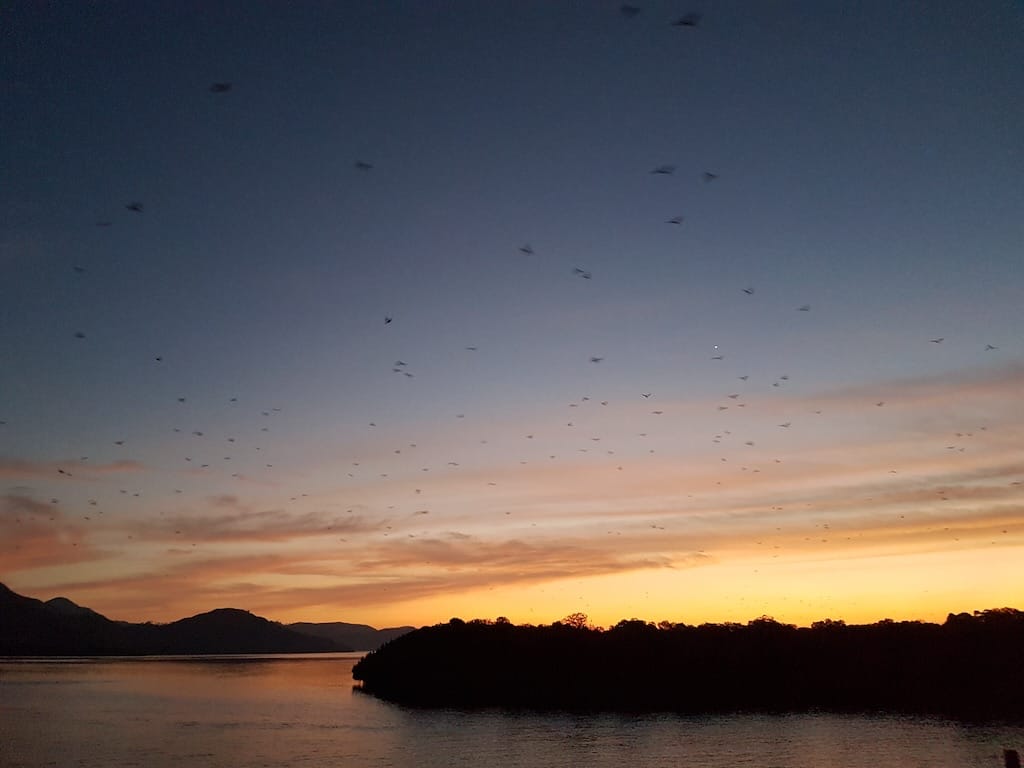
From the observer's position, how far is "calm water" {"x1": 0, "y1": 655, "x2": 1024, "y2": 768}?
65500mm

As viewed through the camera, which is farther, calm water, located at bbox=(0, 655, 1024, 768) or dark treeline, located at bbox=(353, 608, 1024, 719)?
dark treeline, located at bbox=(353, 608, 1024, 719)

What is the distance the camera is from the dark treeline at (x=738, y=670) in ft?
375

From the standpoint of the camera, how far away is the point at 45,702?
121562mm

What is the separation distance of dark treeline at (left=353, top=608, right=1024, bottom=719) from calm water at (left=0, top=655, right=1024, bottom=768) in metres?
18.2

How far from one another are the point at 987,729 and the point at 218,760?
223 ft

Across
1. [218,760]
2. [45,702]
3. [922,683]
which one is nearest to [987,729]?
[922,683]

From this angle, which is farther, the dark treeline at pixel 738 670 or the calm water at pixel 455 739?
the dark treeline at pixel 738 670

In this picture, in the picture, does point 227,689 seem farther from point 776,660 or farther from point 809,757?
point 809,757

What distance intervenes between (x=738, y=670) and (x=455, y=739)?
62.4 meters

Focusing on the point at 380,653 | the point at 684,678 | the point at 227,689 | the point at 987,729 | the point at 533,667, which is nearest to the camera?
the point at 987,729

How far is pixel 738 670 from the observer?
423 feet

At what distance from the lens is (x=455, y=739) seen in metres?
81.4

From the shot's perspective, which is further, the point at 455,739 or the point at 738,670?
the point at 738,670

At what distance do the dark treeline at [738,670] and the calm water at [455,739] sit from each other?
1817cm
